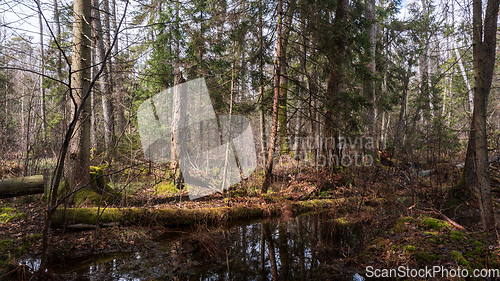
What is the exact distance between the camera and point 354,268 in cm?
436

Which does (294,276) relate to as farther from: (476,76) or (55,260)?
(476,76)

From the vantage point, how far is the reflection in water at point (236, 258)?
13.8 ft

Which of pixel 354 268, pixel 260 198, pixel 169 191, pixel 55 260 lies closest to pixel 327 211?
pixel 260 198

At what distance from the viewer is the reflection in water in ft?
13.8

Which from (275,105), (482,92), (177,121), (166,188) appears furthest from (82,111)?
(482,92)

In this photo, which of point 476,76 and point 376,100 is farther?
point 376,100

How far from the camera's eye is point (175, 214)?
21.5 feet

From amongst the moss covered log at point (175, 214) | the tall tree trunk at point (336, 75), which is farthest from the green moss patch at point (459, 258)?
the tall tree trunk at point (336, 75)

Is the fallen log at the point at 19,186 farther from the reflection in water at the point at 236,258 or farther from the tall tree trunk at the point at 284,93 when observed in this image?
the tall tree trunk at the point at 284,93

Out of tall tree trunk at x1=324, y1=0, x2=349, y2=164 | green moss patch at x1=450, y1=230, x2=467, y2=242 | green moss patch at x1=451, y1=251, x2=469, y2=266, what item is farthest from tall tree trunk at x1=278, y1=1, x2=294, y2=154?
green moss patch at x1=451, y1=251, x2=469, y2=266

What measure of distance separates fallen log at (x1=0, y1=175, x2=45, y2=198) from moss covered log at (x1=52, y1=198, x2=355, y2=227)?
729mm

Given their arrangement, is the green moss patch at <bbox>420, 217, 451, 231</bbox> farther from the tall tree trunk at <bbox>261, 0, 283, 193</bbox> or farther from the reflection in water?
the tall tree trunk at <bbox>261, 0, 283, 193</bbox>

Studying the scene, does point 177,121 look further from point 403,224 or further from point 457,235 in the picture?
point 457,235

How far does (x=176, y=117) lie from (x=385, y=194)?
25.2ft
